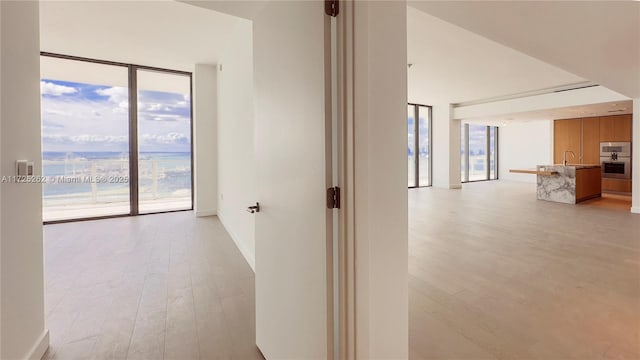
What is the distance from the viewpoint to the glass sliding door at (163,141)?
6.29 m

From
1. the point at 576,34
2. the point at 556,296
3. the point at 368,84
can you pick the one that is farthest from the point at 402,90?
the point at 576,34

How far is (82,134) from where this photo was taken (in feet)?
20.6

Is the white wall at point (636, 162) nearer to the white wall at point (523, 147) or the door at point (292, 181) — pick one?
the white wall at point (523, 147)

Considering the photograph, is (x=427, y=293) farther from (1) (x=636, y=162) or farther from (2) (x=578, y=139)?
(2) (x=578, y=139)

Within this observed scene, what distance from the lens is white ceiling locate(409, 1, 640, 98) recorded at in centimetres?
262

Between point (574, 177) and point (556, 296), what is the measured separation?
616 centimetres

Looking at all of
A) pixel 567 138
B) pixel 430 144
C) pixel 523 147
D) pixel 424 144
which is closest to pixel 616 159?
pixel 567 138

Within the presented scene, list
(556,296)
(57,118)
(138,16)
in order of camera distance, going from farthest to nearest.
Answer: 1. (57,118)
2. (138,16)
3. (556,296)

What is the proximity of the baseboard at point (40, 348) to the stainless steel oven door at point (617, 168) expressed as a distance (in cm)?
1320

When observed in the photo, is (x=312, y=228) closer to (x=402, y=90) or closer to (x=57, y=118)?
(x=402, y=90)

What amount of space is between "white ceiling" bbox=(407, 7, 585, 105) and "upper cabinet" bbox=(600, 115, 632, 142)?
3681mm

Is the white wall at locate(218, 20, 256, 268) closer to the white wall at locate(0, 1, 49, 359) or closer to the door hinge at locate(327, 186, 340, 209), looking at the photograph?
the white wall at locate(0, 1, 49, 359)

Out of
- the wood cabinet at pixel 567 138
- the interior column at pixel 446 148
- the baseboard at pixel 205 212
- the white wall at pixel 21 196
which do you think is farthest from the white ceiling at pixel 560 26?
the wood cabinet at pixel 567 138

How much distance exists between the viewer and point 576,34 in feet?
10.5
